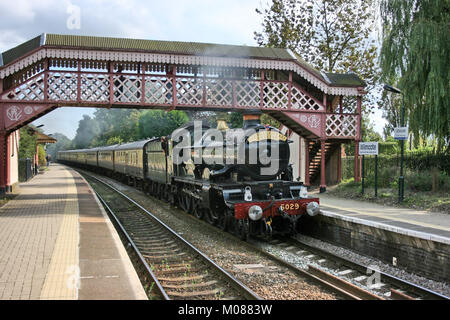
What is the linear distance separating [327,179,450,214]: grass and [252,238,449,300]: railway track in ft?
17.8

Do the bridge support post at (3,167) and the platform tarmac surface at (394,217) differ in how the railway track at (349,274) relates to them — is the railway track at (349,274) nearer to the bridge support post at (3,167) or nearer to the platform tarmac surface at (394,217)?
the platform tarmac surface at (394,217)

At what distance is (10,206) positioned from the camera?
13.8 metres

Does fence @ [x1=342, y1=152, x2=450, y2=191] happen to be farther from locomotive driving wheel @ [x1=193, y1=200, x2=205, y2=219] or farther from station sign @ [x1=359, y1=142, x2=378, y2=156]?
locomotive driving wheel @ [x1=193, y1=200, x2=205, y2=219]

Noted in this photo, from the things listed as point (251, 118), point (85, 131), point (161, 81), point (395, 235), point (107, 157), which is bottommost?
point (395, 235)

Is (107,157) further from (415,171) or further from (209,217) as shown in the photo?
(415,171)

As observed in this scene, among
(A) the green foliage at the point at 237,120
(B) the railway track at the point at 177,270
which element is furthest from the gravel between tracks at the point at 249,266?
(A) the green foliage at the point at 237,120

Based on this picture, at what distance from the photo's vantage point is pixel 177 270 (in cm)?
728

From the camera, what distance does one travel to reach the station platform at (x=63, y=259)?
5.27 metres

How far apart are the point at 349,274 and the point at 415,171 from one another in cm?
1149

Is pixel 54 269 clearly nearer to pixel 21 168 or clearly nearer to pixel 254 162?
pixel 254 162

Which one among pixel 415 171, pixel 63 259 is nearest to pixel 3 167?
pixel 63 259


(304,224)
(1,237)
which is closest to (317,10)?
(304,224)

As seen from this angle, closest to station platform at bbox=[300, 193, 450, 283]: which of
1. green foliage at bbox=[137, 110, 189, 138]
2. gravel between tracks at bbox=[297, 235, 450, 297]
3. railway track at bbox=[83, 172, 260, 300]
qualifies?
gravel between tracks at bbox=[297, 235, 450, 297]

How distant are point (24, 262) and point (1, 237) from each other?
253 cm
